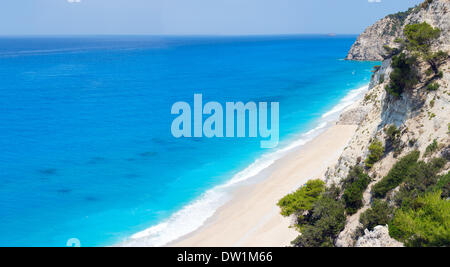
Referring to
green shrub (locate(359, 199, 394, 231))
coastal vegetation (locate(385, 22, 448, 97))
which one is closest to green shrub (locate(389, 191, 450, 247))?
green shrub (locate(359, 199, 394, 231))

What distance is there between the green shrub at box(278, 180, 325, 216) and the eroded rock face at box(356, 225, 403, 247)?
8.03m

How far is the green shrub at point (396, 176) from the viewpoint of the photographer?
21516mm

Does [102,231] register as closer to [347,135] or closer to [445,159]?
[445,159]

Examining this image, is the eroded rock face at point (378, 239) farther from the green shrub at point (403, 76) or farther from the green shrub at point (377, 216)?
the green shrub at point (403, 76)

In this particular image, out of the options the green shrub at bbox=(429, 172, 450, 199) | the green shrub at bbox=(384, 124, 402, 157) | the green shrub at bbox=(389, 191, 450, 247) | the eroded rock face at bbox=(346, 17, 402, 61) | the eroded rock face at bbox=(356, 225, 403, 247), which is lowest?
the eroded rock face at bbox=(356, 225, 403, 247)

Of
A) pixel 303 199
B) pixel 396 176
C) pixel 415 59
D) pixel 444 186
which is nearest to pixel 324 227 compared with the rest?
pixel 303 199

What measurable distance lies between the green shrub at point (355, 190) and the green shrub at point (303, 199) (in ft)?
7.91

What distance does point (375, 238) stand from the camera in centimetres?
1700

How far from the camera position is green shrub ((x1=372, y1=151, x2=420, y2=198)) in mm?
21516

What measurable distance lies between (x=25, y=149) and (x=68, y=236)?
26.5 metres

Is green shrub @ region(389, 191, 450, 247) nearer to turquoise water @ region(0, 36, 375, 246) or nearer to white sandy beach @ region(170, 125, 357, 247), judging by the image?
white sandy beach @ region(170, 125, 357, 247)

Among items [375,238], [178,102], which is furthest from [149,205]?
[178,102]

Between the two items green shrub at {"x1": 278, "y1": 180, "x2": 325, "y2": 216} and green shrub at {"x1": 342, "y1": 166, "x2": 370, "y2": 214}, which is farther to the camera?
green shrub at {"x1": 278, "y1": 180, "x2": 325, "y2": 216}

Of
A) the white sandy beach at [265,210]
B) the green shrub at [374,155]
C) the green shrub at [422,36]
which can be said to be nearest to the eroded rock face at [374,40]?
the white sandy beach at [265,210]
